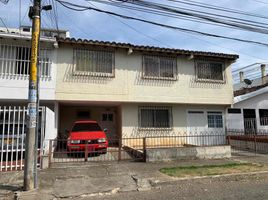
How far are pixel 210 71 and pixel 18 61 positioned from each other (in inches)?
416

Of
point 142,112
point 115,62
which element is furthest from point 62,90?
point 142,112

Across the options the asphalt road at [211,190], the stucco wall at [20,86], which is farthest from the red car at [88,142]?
the asphalt road at [211,190]

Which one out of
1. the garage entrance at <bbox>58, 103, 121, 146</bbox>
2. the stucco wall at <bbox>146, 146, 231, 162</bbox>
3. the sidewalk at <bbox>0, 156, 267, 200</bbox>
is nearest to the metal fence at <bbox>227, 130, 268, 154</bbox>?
the stucco wall at <bbox>146, 146, 231, 162</bbox>

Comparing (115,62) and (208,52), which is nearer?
(115,62)

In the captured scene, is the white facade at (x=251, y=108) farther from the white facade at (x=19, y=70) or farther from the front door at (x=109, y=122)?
the white facade at (x=19, y=70)

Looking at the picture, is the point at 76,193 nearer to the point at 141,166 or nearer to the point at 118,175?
the point at 118,175

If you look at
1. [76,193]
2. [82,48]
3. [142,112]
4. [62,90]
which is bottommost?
[76,193]

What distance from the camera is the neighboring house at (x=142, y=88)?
40.2 feet

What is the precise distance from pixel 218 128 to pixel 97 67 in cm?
834

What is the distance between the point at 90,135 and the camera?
10.8 meters

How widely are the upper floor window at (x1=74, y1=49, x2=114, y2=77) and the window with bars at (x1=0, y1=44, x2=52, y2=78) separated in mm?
1401

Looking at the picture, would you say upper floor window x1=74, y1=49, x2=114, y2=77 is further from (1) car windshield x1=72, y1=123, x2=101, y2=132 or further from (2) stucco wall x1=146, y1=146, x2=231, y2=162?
(2) stucco wall x1=146, y1=146, x2=231, y2=162

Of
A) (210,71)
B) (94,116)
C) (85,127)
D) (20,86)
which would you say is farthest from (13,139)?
(210,71)

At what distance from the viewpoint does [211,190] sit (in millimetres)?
6301
